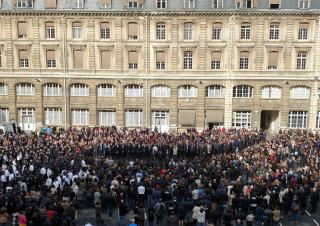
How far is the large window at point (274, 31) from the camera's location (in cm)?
4666

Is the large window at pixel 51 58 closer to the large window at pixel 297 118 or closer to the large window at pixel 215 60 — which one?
the large window at pixel 215 60

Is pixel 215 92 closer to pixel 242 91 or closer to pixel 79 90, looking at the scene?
pixel 242 91

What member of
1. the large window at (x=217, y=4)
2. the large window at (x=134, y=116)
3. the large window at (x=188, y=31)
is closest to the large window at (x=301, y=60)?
the large window at (x=217, y=4)

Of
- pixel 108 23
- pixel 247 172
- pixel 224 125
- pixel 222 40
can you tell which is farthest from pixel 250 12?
pixel 247 172

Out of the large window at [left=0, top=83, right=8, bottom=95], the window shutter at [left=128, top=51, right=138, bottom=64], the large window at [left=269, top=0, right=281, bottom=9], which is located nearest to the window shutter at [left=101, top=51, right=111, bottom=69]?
the window shutter at [left=128, top=51, right=138, bottom=64]

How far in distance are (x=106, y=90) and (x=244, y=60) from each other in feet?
55.2

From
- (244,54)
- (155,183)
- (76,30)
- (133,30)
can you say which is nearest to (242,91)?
(244,54)

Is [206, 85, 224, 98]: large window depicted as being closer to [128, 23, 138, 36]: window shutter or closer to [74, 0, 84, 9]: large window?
[128, 23, 138, 36]: window shutter

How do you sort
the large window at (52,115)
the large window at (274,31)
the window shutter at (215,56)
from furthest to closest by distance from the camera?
the large window at (52,115)
the window shutter at (215,56)
the large window at (274,31)

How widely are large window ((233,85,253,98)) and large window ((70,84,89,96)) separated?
17.8 meters

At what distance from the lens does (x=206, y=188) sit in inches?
978

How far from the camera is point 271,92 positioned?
47.9m

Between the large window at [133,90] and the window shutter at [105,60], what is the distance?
11.1ft

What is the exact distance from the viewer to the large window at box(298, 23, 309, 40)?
152 feet
